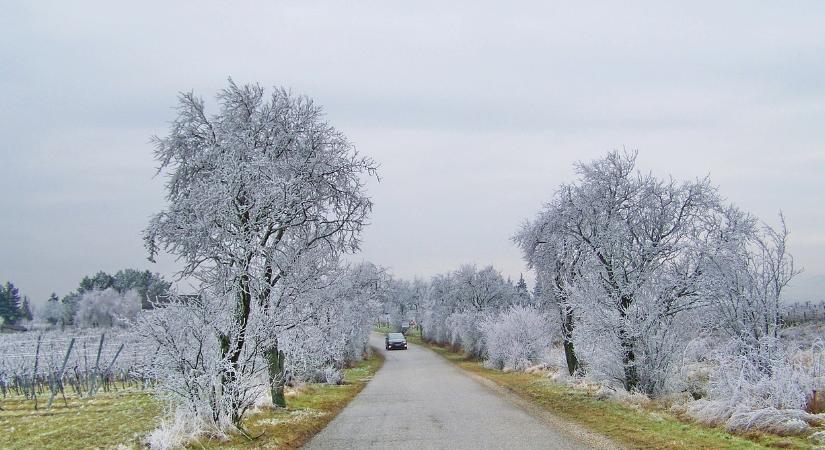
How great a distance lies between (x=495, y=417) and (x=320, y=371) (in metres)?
12.8

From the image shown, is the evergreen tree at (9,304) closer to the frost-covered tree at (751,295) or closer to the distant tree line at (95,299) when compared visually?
the distant tree line at (95,299)

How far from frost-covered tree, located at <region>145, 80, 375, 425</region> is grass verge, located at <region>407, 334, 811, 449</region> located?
679 centimetres

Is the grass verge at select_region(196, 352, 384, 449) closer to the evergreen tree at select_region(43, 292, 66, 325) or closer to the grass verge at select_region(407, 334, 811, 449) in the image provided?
the grass verge at select_region(407, 334, 811, 449)

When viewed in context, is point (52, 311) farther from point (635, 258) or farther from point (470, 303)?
point (635, 258)

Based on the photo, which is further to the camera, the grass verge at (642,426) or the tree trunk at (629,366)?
the tree trunk at (629,366)

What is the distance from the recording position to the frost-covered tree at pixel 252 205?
12188mm

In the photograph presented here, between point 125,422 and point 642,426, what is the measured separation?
37.4 feet

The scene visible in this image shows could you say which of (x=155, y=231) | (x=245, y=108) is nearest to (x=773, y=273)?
(x=245, y=108)

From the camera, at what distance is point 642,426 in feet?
40.8

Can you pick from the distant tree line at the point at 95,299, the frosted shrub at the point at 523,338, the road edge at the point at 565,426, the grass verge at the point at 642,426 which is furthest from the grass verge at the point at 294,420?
the distant tree line at the point at 95,299

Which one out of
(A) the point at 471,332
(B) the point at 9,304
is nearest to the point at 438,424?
(A) the point at 471,332

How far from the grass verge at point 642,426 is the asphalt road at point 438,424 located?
99 cm

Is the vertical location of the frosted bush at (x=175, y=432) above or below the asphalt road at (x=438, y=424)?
above

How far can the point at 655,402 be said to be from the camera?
15.4m
